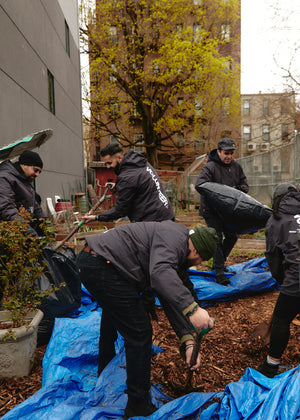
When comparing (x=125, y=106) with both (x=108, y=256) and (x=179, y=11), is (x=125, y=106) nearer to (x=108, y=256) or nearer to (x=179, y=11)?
(x=179, y=11)

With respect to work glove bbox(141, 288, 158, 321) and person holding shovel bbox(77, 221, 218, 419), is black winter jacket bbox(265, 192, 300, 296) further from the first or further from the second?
Answer: work glove bbox(141, 288, 158, 321)

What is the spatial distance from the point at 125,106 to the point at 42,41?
15.6 metres

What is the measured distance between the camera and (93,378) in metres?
2.65

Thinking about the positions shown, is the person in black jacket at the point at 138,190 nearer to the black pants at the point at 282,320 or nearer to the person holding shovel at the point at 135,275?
the black pants at the point at 282,320

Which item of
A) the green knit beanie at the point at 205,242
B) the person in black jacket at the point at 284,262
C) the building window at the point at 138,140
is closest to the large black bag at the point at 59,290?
the green knit beanie at the point at 205,242

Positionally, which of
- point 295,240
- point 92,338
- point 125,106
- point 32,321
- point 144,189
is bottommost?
point 92,338

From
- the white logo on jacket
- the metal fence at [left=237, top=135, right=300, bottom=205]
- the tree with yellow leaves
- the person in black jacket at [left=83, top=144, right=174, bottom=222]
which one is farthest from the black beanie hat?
the tree with yellow leaves

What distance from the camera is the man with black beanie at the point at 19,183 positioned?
315cm

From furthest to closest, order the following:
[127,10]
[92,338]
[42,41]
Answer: [127,10]
[42,41]
[92,338]

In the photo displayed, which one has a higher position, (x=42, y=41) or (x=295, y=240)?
(x=42, y=41)

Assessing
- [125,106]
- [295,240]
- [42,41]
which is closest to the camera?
[295,240]

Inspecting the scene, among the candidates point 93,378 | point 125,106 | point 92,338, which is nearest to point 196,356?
point 93,378

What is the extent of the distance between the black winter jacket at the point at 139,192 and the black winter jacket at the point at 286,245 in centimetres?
132

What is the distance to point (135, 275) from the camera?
2.02 m
